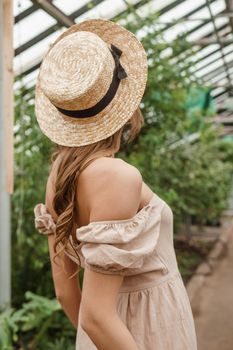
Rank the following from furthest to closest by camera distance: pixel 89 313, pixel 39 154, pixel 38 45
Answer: pixel 38 45 < pixel 39 154 < pixel 89 313

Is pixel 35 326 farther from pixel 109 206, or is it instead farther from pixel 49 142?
pixel 109 206

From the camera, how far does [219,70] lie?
9.24 metres

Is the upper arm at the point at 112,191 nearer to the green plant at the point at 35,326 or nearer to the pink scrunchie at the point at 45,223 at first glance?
the pink scrunchie at the point at 45,223

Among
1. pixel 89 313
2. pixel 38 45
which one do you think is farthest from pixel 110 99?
pixel 38 45

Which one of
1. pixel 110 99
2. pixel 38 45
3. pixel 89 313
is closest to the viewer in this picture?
pixel 89 313

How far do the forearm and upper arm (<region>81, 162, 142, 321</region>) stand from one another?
2 cm

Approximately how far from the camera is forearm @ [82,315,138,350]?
111cm

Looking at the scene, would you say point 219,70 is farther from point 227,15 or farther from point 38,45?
point 38,45

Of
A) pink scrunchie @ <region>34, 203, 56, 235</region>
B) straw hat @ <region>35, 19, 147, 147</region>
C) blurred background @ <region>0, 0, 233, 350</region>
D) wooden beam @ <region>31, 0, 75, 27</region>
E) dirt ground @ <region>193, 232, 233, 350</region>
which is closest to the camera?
straw hat @ <region>35, 19, 147, 147</region>

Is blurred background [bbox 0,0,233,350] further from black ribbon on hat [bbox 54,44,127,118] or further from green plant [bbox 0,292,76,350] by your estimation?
black ribbon on hat [bbox 54,44,127,118]

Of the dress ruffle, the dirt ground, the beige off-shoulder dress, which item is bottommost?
the dirt ground

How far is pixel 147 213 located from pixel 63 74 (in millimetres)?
375

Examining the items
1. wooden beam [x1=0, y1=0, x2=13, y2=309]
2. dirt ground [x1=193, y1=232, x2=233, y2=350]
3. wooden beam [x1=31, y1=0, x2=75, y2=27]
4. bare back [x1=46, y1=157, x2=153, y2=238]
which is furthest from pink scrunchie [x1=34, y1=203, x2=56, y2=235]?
dirt ground [x1=193, y1=232, x2=233, y2=350]

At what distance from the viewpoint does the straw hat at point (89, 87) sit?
47.1 inches
